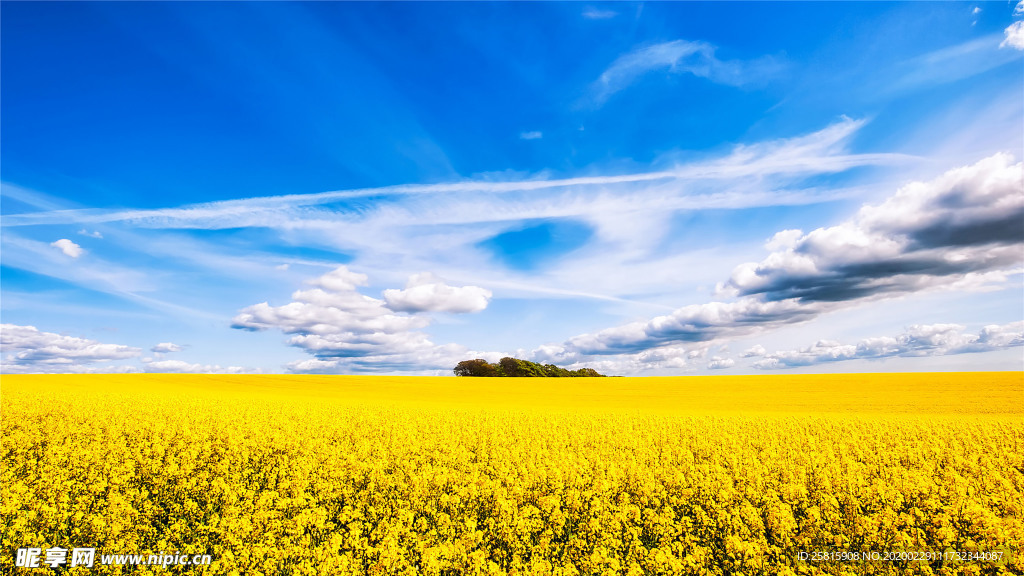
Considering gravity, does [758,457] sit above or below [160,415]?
below

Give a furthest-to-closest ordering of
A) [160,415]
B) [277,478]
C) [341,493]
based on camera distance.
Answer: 1. [160,415]
2. [277,478]
3. [341,493]

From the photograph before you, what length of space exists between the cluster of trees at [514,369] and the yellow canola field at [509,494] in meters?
56.6

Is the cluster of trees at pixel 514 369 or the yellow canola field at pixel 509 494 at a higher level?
the cluster of trees at pixel 514 369

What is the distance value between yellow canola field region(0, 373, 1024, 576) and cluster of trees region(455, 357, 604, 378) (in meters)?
56.6

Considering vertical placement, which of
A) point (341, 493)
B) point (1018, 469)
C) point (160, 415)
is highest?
point (160, 415)

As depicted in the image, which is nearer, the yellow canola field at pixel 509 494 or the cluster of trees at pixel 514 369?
the yellow canola field at pixel 509 494

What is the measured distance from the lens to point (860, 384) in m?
37.5

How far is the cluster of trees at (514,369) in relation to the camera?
237 ft

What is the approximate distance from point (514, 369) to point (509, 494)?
218ft

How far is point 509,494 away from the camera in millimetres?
8234

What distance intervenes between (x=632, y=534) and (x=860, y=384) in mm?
39679

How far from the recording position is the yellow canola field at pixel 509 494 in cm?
631

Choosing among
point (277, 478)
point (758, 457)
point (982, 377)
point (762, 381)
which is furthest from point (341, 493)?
point (982, 377)

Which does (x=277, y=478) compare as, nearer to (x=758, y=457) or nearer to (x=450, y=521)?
(x=450, y=521)
